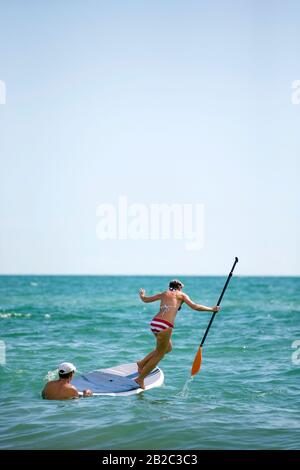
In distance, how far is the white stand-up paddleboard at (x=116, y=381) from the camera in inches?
432

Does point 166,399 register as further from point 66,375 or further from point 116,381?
point 66,375

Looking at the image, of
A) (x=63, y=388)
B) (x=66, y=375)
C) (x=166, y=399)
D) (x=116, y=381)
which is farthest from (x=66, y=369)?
(x=166, y=399)

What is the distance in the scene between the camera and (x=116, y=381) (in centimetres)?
1152

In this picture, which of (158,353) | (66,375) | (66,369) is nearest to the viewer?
(66,369)

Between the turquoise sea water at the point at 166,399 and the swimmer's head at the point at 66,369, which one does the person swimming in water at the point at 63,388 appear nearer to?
the swimmer's head at the point at 66,369

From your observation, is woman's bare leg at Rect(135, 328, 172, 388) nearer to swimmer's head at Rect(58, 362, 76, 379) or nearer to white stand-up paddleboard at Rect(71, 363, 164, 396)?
white stand-up paddleboard at Rect(71, 363, 164, 396)

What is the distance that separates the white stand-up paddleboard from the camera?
11.0 m

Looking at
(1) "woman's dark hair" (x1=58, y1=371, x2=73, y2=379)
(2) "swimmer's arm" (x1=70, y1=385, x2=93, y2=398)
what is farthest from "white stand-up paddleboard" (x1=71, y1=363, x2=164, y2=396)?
(1) "woman's dark hair" (x1=58, y1=371, x2=73, y2=379)

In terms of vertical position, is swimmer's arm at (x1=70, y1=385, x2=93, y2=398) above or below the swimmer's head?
below

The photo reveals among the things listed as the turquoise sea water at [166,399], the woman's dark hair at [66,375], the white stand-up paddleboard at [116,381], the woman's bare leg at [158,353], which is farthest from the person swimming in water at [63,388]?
the woman's bare leg at [158,353]

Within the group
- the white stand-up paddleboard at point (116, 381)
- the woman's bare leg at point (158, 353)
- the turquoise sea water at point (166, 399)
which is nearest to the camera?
the turquoise sea water at point (166, 399)

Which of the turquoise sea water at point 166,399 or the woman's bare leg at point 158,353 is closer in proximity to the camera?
the turquoise sea water at point 166,399

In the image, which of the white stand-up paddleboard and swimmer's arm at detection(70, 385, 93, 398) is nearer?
swimmer's arm at detection(70, 385, 93, 398)

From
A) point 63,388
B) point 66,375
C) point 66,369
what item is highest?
point 66,369
